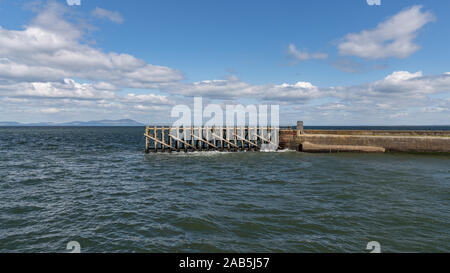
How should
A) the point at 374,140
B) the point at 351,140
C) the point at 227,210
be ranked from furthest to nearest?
the point at 351,140, the point at 374,140, the point at 227,210

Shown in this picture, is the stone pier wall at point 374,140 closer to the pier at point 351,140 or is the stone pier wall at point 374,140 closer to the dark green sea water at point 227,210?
the pier at point 351,140

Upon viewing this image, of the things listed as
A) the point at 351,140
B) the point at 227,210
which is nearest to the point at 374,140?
the point at 351,140

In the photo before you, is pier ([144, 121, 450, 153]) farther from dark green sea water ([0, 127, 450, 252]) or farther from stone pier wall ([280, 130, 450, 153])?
dark green sea water ([0, 127, 450, 252])

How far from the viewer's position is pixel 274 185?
52.5 feet

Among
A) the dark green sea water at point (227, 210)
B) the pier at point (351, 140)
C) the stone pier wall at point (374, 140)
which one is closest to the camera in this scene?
the dark green sea water at point (227, 210)

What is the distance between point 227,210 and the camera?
11.3 m

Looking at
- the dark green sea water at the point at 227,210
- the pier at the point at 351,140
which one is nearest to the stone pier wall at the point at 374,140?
the pier at the point at 351,140

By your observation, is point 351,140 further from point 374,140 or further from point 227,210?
point 227,210

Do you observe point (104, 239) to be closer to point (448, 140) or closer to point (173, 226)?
point (173, 226)

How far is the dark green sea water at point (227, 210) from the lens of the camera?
838 cm

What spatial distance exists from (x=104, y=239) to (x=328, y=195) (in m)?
11.5
